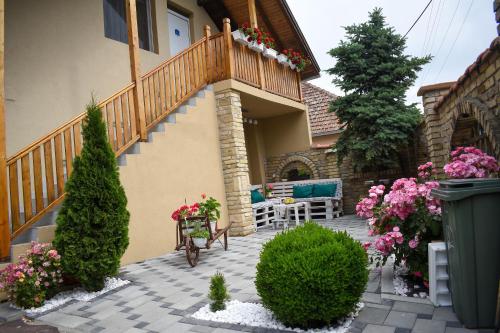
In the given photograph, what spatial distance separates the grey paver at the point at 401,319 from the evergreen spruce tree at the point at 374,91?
240 inches

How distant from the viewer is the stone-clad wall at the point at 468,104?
11.1 ft

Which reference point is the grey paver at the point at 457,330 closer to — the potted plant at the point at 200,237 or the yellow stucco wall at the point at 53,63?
the potted plant at the point at 200,237

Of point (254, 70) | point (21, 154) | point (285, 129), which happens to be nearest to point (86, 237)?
point (21, 154)

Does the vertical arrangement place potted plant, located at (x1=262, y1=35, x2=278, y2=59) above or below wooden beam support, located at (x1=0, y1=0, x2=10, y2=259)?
above

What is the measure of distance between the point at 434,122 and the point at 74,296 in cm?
593

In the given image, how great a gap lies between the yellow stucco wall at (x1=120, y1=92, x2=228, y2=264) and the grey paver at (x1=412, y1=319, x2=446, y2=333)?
4.41 meters

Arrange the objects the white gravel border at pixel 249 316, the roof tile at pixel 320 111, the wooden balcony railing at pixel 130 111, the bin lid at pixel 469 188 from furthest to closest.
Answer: the roof tile at pixel 320 111 < the wooden balcony railing at pixel 130 111 < the white gravel border at pixel 249 316 < the bin lid at pixel 469 188

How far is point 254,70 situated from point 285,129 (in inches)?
129

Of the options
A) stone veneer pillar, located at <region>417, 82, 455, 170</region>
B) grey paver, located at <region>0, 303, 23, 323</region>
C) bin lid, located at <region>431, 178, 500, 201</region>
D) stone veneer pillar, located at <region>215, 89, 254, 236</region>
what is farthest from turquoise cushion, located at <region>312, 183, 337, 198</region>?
grey paver, located at <region>0, 303, 23, 323</region>

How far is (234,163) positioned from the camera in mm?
7781

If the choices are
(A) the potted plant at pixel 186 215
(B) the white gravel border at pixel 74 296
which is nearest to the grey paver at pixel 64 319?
(B) the white gravel border at pixel 74 296

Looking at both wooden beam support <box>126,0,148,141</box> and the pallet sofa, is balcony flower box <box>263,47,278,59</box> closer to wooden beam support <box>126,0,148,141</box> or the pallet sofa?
the pallet sofa

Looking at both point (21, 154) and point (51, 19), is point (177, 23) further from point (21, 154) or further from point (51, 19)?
point (21, 154)

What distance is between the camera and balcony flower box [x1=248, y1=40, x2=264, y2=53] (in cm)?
863
